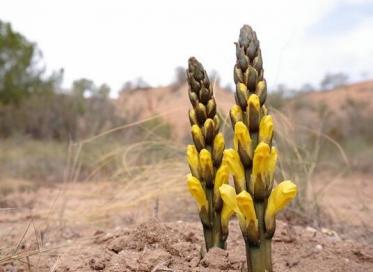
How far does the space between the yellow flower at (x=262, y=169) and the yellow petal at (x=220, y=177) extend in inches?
15.6

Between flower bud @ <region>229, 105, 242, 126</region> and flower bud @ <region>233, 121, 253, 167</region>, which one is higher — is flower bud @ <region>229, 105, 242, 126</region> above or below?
above

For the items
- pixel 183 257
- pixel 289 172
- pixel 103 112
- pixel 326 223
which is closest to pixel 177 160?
pixel 289 172

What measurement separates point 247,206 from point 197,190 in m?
0.53

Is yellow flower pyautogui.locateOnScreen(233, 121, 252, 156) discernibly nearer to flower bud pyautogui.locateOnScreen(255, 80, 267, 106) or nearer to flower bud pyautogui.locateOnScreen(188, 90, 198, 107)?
flower bud pyautogui.locateOnScreen(255, 80, 267, 106)

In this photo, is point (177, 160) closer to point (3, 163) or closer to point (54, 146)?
point (3, 163)

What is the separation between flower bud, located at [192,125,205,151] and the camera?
3.24 meters

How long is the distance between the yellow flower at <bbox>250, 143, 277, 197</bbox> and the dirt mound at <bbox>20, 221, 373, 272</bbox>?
0.57 meters

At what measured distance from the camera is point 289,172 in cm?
637

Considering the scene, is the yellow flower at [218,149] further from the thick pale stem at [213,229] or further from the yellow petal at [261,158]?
the yellow petal at [261,158]

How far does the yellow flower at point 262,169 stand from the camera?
273 centimetres

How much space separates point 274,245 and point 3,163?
1096 centimetres

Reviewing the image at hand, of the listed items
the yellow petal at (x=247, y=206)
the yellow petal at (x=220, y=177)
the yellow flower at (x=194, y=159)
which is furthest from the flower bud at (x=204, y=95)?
the yellow petal at (x=247, y=206)

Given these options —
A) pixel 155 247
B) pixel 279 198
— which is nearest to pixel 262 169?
pixel 279 198

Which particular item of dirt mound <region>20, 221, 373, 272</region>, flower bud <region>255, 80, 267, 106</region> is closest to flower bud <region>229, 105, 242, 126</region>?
flower bud <region>255, 80, 267, 106</region>
